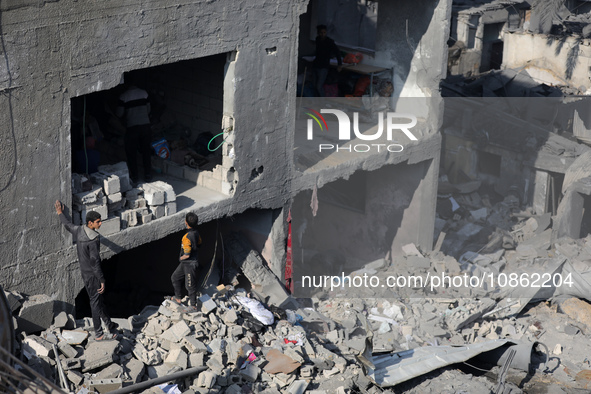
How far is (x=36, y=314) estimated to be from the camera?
8773mm

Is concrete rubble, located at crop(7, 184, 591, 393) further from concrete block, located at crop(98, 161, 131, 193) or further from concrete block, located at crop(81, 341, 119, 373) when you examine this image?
concrete block, located at crop(98, 161, 131, 193)

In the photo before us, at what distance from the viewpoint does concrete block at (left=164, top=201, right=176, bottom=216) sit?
→ 1019 cm

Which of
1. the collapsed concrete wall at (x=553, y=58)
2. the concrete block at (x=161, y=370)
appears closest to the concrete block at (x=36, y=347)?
the concrete block at (x=161, y=370)

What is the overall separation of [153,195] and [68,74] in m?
2.07

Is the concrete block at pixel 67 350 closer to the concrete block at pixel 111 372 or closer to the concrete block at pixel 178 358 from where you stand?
the concrete block at pixel 111 372

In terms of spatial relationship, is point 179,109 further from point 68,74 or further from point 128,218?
point 68,74

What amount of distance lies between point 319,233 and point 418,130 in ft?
10.4

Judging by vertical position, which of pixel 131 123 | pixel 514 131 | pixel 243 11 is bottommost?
pixel 514 131

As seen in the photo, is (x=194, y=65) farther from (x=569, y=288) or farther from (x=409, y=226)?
(x=569, y=288)

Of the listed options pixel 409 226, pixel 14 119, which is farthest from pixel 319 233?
pixel 14 119

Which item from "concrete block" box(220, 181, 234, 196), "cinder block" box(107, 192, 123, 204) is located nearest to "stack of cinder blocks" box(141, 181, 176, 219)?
"cinder block" box(107, 192, 123, 204)

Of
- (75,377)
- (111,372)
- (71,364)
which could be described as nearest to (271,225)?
(111,372)

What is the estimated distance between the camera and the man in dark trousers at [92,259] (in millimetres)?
8719

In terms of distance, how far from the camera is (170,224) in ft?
33.6
